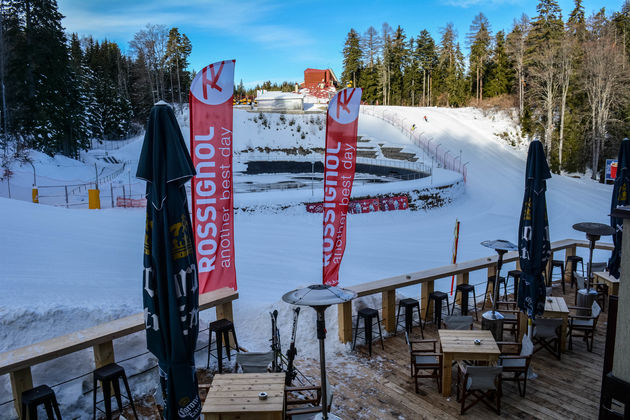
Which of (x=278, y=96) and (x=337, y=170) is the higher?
(x=278, y=96)

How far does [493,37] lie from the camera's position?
53.7m

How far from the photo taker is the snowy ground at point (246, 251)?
649 cm

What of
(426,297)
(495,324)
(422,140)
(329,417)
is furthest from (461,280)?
(422,140)

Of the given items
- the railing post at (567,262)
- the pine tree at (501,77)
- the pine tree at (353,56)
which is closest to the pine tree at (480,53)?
the pine tree at (501,77)

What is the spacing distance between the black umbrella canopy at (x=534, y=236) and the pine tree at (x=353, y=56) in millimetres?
56028

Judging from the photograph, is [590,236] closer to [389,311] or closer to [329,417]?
[389,311]

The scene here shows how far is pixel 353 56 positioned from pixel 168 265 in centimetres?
6177

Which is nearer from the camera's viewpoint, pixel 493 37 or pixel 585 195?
pixel 585 195

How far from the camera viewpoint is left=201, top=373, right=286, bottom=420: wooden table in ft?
13.6

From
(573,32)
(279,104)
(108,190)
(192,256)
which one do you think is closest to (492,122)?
(573,32)

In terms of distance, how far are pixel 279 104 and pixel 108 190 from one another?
941 inches

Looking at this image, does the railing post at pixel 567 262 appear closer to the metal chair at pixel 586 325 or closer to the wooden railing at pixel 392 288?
the wooden railing at pixel 392 288

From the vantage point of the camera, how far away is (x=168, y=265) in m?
3.54

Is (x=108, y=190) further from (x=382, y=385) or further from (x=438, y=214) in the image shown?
(x=382, y=385)
